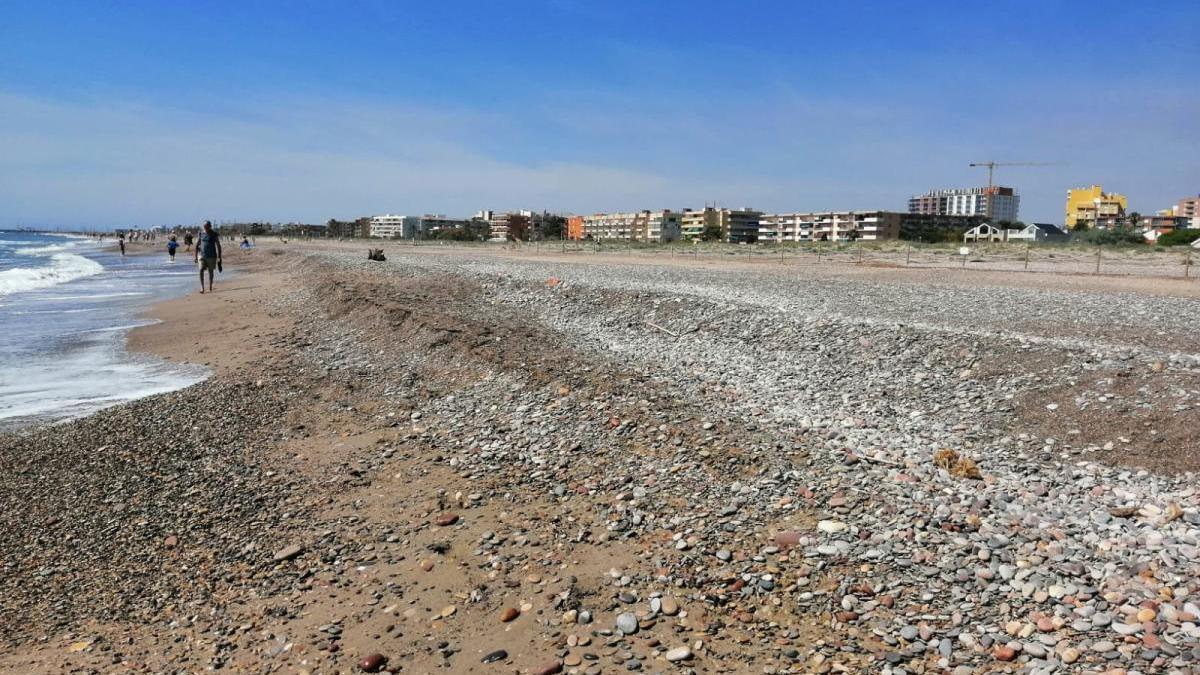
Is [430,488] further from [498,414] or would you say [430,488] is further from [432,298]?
[432,298]

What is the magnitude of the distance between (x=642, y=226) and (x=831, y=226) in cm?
4506

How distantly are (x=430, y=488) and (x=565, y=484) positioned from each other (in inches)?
43.0

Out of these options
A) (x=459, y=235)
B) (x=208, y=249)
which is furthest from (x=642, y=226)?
(x=208, y=249)

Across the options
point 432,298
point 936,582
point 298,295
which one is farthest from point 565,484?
point 298,295

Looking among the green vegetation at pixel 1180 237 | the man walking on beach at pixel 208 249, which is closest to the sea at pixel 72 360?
the man walking on beach at pixel 208 249

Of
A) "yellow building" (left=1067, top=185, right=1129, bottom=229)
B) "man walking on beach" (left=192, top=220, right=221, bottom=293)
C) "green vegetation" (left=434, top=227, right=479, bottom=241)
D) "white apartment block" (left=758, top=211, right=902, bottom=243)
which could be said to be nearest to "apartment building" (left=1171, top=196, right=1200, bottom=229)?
"yellow building" (left=1067, top=185, right=1129, bottom=229)

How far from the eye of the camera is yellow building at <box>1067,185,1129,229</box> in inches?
6929

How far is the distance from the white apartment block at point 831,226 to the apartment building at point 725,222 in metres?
3.10

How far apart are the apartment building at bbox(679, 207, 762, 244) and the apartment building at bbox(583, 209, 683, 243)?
2.31 meters

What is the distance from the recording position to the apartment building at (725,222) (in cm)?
17625

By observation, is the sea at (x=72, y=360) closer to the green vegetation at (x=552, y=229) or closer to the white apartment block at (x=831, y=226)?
the white apartment block at (x=831, y=226)

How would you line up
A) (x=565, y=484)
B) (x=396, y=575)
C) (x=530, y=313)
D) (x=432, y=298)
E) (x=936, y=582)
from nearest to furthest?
1. (x=936, y=582)
2. (x=396, y=575)
3. (x=565, y=484)
4. (x=530, y=313)
5. (x=432, y=298)

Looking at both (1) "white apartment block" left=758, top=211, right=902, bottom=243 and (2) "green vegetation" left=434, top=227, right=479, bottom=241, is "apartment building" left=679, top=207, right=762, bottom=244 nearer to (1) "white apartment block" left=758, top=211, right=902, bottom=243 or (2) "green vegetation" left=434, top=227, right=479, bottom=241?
(1) "white apartment block" left=758, top=211, right=902, bottom=243

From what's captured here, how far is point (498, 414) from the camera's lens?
25.4ft
